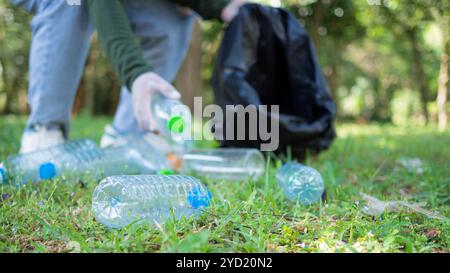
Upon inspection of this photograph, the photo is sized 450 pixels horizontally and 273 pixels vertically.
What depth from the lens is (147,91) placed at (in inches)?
59.4

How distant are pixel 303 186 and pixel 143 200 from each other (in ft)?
1.86

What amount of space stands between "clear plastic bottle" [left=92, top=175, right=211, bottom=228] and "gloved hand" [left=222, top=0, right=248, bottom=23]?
1.24 m

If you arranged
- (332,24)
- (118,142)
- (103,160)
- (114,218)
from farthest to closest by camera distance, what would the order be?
(332,24)
(118,142)
(103,160)
(114,218)

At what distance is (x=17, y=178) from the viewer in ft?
4.63

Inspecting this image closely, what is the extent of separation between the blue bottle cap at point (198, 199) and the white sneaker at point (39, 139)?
2.96ft

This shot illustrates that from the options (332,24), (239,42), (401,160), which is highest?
(332,24)

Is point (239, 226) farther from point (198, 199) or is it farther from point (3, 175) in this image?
point (3, 175)

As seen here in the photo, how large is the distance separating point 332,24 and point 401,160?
278 inches

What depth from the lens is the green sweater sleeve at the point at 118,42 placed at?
154 centimetres

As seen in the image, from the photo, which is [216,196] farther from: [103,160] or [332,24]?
[332,24]

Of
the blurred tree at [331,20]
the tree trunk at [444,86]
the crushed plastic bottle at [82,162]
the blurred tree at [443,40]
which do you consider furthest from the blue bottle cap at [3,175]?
the tree trunk at [444,86]

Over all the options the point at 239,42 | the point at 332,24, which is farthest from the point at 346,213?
the point at 332,24

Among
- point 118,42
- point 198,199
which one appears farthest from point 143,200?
point 118,42

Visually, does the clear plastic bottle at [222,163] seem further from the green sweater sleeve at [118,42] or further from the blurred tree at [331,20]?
the blurred tree at [331,20]
